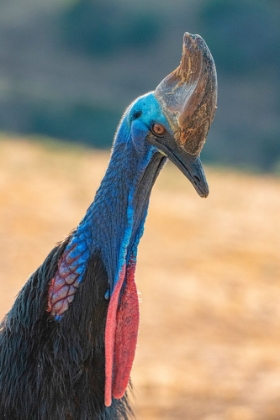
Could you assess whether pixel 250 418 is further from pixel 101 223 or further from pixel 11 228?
pixel 11 228

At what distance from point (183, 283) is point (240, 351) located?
5.52 feet

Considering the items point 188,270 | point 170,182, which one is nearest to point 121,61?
point 170,182

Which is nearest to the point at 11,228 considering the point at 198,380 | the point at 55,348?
the point at 198,380

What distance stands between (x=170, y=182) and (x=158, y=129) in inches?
376

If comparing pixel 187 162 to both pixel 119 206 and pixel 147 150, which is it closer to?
pixel 147 150

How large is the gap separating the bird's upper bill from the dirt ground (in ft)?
10.8

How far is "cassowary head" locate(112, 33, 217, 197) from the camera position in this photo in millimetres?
2664

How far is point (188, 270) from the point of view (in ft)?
31.3

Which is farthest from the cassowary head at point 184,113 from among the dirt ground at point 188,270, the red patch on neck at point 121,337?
the dirt ground at point 188,270

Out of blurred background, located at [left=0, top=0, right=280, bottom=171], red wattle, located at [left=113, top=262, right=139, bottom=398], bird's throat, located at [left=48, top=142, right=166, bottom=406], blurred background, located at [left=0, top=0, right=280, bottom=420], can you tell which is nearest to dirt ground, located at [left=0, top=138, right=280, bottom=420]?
blurred background, located at [left=0, top=0, right=280, bottom=420]

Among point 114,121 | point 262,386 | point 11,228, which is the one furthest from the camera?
point 114,121

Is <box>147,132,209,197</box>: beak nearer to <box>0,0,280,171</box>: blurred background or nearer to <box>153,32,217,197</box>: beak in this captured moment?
<box>153,32,217,197</box>: beak

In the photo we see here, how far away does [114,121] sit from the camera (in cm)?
1549

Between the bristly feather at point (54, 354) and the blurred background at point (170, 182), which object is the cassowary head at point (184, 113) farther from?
the blurred background at point (170, 182)
